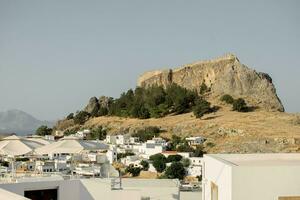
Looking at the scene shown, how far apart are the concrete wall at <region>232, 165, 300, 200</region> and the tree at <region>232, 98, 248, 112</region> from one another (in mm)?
49097

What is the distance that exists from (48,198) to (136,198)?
1.81m

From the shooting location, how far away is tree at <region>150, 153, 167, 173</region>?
37969 millimetres

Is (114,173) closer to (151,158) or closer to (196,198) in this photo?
(196,198)

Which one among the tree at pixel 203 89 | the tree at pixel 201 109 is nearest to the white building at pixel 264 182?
the tree at pixel 201 109

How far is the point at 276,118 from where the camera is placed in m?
53.6

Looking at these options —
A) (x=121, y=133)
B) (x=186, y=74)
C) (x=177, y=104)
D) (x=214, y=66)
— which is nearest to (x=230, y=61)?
(x=214, y=66)

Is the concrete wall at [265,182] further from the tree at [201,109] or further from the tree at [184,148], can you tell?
the tree at [201,109]

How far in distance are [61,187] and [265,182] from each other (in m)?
4.40

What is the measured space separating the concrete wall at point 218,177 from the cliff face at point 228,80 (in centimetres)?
5125

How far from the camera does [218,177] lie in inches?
357

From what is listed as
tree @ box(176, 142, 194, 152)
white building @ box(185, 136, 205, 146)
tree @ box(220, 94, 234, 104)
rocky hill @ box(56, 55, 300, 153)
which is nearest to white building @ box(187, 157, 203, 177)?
tree @ box(176, 142, 194, 152)

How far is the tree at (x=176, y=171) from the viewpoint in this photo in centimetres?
3522

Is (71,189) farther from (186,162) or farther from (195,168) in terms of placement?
(186,162)

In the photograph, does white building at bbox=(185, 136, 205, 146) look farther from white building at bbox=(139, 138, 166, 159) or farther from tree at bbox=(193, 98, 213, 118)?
tree at bbox=(193, 98, 213, 118)
